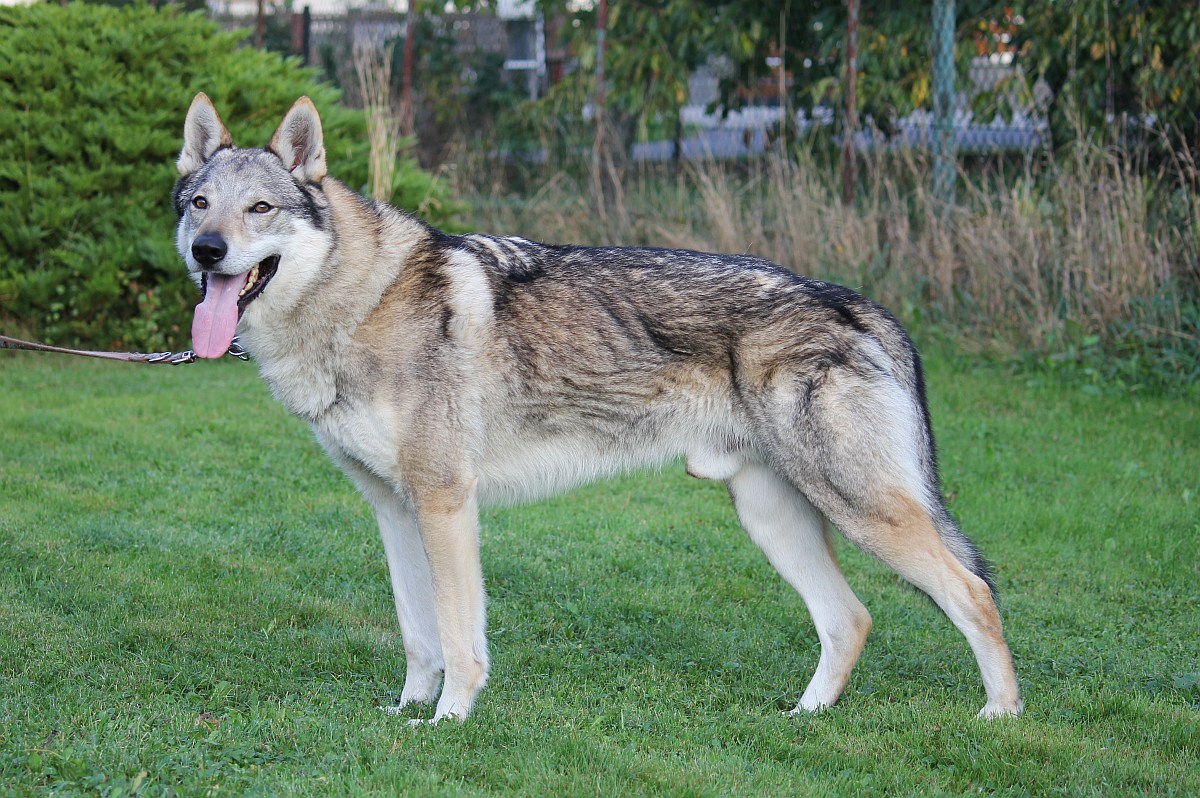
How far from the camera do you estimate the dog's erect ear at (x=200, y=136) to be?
422 cm

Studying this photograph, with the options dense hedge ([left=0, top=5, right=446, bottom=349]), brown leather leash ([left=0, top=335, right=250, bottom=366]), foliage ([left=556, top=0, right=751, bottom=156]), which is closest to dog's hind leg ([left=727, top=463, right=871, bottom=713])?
brown leather leash ([left=0, top=335, right=250, bottom=366])

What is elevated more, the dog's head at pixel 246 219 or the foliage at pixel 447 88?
the foliage at pixel 447 88

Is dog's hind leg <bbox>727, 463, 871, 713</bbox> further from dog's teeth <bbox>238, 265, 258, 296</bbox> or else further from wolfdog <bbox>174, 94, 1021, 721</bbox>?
dog's teeth <bbox>238, 265, 258, 296</bbox>

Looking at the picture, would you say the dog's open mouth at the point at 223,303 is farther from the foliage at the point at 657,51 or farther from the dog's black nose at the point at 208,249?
the foliage at the point at 657,51

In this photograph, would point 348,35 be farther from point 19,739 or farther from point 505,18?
point 19,739

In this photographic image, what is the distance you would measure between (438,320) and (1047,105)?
28.9 ft

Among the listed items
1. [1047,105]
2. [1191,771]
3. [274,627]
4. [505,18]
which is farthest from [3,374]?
[505,18]

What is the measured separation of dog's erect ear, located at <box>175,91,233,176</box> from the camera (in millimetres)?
4223

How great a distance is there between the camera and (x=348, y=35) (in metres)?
16.3

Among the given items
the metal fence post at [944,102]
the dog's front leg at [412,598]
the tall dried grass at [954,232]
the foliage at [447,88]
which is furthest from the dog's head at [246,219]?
the foliage at [447,88]

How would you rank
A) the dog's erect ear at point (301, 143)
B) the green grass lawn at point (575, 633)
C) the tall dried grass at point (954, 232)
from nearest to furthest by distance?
the green grass lawn at point (575, 633), the dog's erect ear at point (301, 143), the tall dried grass at point (954, 232)

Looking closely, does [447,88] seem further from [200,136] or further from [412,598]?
[412,598]

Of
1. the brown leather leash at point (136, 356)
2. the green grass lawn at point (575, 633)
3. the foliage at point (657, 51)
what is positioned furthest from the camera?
the foliage at point (657, 51)

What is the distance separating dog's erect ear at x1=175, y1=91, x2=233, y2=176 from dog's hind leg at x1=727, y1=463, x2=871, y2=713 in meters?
2.29
